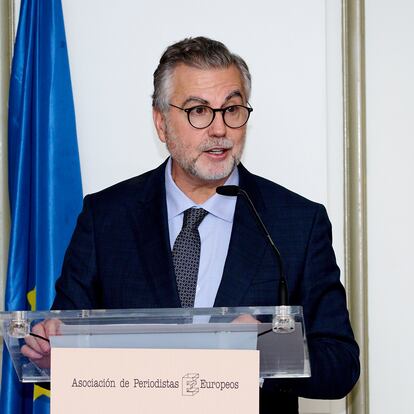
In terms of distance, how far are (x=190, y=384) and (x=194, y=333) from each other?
4.3 inches

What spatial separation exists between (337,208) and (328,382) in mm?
1538

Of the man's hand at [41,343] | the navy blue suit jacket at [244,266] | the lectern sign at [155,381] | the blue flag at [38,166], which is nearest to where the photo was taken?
the lectern sign at [155,381]

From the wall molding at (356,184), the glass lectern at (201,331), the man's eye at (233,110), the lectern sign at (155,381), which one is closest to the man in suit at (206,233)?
the man's eye at (233,110)

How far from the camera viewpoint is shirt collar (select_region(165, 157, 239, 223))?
9.25 ft

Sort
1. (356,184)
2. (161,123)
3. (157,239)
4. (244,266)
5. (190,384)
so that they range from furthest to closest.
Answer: (356,184) → (161,123) → (157,239) → (244,266) → (190,384)

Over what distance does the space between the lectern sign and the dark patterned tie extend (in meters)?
0.77

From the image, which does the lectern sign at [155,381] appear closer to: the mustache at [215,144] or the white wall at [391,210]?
the mustache at [215,144]

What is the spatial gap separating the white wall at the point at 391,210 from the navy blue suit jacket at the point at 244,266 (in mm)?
1076

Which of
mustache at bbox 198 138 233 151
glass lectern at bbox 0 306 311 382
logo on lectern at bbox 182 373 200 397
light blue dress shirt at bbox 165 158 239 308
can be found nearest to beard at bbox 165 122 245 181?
mustache at bbox 198 138 233 151

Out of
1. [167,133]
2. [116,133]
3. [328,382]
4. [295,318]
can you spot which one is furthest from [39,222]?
[295,318]

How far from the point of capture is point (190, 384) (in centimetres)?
182

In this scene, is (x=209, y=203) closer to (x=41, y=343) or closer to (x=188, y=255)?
(x=188, y=255)

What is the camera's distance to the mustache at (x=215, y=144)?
9.00ft

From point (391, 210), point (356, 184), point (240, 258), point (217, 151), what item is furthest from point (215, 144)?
point (391, 210)
